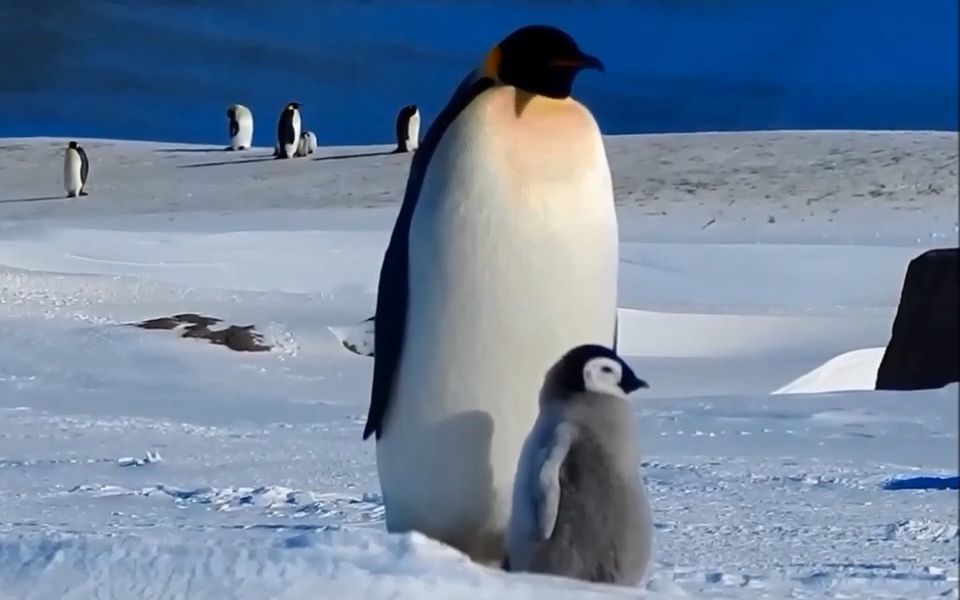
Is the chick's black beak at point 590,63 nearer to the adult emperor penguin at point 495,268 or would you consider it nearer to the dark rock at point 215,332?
the adult emperor penguin at point 495,268

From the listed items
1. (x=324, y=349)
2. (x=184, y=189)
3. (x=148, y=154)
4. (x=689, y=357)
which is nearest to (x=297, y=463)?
(x=324, y=349)

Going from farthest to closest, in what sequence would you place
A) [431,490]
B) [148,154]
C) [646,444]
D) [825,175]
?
[148,154] < [825,175] < [646,444] < [431,490]

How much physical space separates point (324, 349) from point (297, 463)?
4172 millimetres

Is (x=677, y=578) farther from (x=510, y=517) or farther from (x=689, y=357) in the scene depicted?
(x=689, y=357)

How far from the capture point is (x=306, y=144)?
80.5ft

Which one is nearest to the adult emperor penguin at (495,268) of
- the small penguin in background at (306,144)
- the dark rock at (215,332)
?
the dark rock at (215,332)

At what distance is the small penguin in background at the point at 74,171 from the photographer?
2008 cm

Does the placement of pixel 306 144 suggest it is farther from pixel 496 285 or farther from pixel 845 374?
pixel 496 285

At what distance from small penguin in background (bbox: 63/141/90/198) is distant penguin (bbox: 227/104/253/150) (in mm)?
3935

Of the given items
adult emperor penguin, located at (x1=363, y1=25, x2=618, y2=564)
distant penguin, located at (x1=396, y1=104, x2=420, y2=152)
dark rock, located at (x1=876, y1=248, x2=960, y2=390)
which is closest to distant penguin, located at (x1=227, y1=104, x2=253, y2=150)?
distant penguin, located at (x1=396, y1=104, x2=420, y2=152)

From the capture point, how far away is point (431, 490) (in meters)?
2.68

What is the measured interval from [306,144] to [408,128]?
220 cm

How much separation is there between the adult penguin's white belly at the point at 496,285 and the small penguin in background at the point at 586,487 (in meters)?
0.16

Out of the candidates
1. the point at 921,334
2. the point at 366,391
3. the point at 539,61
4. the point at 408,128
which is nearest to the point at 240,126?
the point at 408,128
